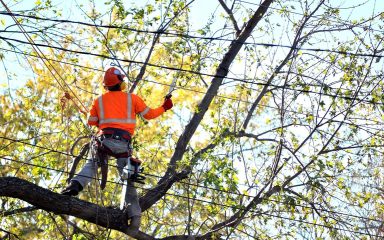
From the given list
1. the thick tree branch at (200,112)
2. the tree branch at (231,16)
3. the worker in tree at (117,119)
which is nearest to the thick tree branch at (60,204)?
the worker in tree at (117,119)

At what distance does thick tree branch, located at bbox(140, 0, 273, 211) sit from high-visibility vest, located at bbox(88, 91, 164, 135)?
0.93 meters

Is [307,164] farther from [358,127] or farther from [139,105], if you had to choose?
[139,105]

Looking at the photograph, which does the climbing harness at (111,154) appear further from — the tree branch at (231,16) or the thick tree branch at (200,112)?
the tree branch at (231,16)

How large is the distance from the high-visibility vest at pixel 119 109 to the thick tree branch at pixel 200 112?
93 centimetres

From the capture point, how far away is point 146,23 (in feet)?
34.8

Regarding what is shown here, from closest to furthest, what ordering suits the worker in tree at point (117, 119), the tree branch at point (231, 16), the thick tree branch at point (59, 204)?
the thick tree branch at point (59, 204) → the worker in tree at point (117, 119) → the tree branch at point (231, 16)

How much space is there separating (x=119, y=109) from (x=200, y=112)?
2145 millimetres

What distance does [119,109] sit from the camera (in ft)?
26.2

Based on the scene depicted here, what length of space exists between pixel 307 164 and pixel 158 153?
2.80 meters

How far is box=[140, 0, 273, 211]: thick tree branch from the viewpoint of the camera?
351 inches

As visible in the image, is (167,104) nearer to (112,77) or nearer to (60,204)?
(112,77)

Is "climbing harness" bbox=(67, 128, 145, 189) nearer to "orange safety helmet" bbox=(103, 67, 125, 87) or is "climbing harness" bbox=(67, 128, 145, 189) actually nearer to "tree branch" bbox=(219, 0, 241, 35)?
"orange safety helmet" bbox=(103, 67, 125, 87)

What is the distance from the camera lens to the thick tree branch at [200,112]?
351 inches

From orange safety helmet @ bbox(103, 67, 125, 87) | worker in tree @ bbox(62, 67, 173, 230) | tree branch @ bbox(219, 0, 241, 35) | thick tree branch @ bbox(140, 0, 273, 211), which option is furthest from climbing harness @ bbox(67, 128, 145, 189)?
tree branch @ bbox(219, 0, 241, 35)
